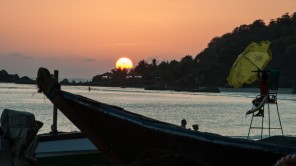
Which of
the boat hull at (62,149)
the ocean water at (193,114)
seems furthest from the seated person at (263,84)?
the ocean water at (193,114)

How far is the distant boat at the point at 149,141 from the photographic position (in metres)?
9.62

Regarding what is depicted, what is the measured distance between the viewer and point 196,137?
9688 millimetres

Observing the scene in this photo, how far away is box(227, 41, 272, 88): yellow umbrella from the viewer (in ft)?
53.3

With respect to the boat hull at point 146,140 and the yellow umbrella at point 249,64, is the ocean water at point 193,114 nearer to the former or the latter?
the yellow umbrella at point 249,64

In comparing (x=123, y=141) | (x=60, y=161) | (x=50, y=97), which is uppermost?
(x=50, y=97)

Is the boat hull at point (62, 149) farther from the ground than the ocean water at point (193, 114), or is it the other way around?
the boat hull at point (62, 149)

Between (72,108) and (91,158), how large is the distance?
5.17 metres

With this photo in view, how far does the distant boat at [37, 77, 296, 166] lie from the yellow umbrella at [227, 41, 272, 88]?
258 inches

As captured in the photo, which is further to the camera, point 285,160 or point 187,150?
point 187,150

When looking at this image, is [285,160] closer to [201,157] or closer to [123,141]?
[201,157]

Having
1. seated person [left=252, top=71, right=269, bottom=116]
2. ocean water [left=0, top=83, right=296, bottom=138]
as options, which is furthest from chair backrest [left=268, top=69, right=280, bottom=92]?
ocean water [left=0, top=83, right=296, bottom=138]

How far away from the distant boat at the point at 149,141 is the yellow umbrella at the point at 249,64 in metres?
6.54

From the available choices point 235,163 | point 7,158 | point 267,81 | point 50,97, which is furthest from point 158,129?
point 267,81

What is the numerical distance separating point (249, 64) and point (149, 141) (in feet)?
23.5
